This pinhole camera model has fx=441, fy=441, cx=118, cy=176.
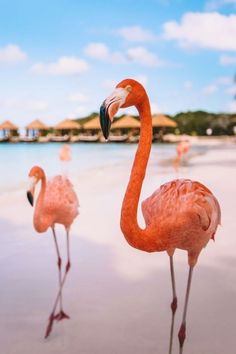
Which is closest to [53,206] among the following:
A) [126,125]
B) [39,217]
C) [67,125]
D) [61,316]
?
[39,217]

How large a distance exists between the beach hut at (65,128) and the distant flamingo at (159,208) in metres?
48.6

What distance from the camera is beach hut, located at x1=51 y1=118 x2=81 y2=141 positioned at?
5162 cm

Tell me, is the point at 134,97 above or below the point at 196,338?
above

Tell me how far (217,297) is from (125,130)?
56.9m

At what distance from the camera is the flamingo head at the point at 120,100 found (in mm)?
1855

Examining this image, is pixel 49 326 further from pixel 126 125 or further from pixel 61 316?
pixel 126 125

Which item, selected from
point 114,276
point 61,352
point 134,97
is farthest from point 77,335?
point 134,97

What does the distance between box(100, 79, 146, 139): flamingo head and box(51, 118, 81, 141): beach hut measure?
160 feet

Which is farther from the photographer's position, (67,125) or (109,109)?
(67,125)

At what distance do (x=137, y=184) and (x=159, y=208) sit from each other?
358 millimetres

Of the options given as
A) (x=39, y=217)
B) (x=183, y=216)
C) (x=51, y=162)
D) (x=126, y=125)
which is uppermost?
(x=126, y=125)

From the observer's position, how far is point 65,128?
53000mm

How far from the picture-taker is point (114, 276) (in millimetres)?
3889

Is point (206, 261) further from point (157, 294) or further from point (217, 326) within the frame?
point (217, 326)
